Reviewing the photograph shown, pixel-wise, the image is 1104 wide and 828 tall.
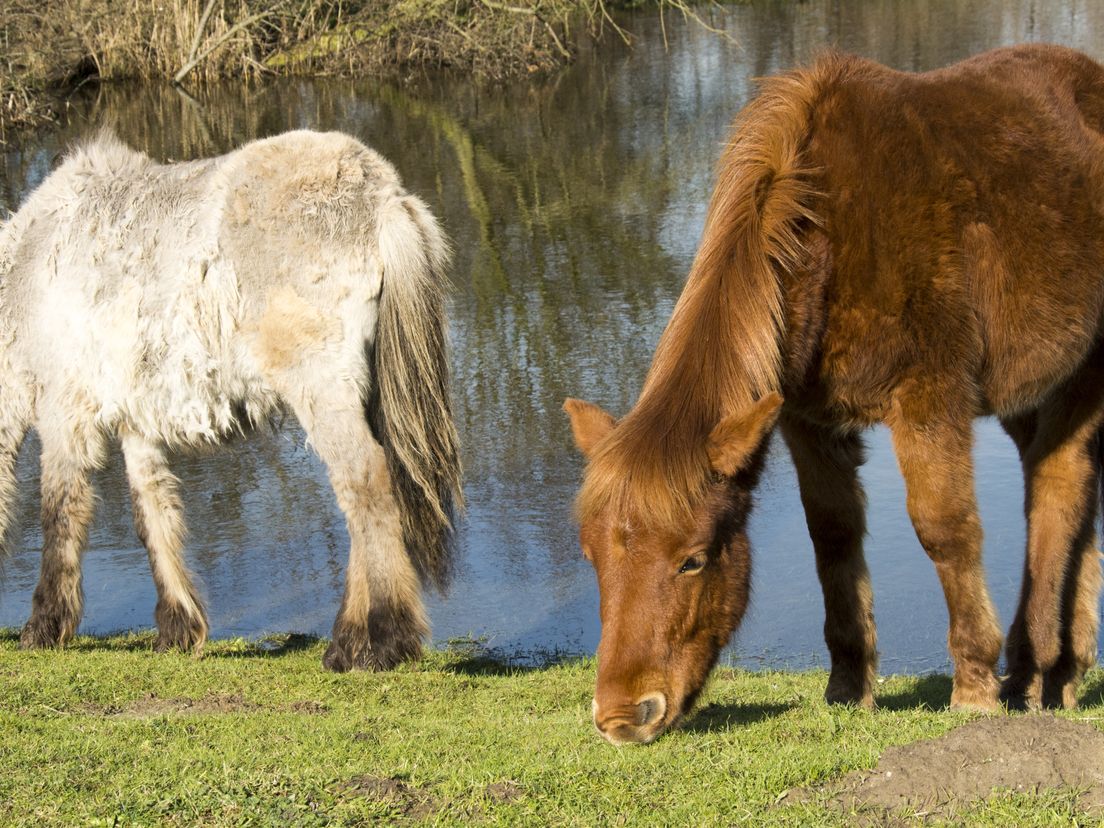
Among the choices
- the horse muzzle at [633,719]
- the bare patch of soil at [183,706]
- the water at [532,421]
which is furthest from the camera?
the water at [532,421]

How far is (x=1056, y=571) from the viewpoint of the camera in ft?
17.4

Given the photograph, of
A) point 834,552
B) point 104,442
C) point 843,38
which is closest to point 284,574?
point 104,442

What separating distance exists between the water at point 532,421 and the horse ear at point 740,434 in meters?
1.97

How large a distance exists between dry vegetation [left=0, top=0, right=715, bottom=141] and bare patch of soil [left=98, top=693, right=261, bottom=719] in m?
22.6

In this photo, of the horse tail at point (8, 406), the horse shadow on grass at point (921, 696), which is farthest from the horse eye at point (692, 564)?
the horse tail at point (8, 406)

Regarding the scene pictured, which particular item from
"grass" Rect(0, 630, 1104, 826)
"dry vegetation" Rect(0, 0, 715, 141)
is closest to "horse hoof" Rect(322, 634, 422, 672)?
"grass" Rect(0, 630, 1104, 826)

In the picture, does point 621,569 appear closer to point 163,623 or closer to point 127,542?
point 163,623

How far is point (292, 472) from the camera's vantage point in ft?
32.9

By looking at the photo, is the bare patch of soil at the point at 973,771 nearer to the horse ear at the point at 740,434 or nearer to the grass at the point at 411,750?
the grass at the point at 411,750

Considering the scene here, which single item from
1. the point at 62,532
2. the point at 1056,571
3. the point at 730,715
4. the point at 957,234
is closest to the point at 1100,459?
the point at 1056,571

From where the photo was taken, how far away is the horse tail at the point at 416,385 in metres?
6.21

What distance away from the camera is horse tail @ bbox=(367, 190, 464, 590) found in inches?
244

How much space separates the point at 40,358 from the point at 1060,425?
5098 mm

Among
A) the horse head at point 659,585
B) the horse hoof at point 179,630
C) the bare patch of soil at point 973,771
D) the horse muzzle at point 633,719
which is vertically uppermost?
the horse head at point 659,585
